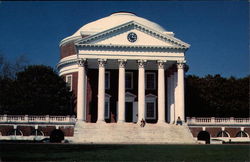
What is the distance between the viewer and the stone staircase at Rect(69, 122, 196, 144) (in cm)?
4703

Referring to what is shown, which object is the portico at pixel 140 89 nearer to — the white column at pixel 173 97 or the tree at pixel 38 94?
the white column at pixel 173 97

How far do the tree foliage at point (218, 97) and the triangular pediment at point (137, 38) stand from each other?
45.8 feet

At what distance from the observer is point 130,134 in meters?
48.5

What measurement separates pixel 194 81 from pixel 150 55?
683 inches

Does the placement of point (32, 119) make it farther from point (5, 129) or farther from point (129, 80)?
point (129, 80)

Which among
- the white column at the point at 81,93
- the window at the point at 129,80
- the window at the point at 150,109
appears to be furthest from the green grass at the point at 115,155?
the window at the point at 129,80

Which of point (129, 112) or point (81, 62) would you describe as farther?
point (129, 112)

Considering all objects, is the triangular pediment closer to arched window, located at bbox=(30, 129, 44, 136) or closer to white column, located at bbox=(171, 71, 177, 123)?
white column, located at bbox=(171, 71, 177, 123)

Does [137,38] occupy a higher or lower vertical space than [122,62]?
higher

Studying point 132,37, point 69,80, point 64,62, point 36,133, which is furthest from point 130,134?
point 64,62

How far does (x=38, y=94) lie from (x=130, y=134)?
61.1 feet

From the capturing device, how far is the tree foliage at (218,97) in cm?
6394

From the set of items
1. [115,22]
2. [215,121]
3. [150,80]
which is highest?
[115,22]

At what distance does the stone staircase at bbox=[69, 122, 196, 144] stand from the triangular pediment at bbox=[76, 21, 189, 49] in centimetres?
1142
